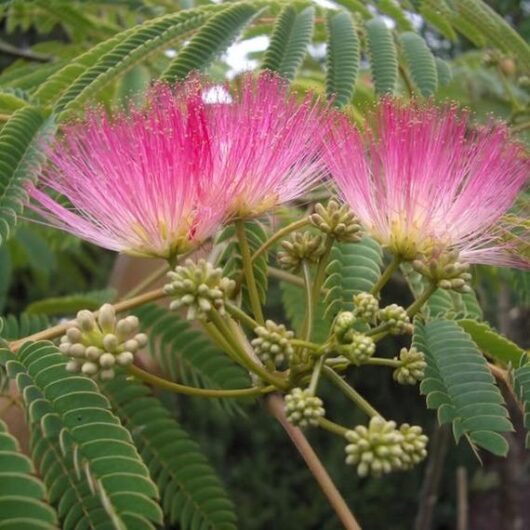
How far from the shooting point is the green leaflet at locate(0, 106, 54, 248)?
4.19 feet

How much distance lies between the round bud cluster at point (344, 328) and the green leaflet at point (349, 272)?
22 cm

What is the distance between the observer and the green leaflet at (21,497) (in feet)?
2.45

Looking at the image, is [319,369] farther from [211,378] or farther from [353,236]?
[211,378]

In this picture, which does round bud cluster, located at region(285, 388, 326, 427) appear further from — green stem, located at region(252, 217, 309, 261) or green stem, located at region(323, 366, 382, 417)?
green stem, located at region(252, 217, 309, 261)

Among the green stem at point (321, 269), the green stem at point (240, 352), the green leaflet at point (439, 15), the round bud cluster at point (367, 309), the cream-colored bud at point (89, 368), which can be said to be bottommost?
the cream-colored bud at point (89, 368)

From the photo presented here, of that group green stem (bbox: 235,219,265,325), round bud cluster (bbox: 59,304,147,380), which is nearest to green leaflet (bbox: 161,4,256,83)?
green stem (bbox: 235,219,265,325)

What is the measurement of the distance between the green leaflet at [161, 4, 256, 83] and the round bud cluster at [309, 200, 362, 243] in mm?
422

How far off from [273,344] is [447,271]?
11.9 inches

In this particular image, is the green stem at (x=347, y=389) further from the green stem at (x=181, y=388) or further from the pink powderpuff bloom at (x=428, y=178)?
the pink powderpuff bloom at (x=428, y=178)

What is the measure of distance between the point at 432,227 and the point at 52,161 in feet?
2.06

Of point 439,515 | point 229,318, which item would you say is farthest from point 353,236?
point 439,515

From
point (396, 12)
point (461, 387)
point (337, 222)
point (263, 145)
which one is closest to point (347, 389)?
point (461, 387)

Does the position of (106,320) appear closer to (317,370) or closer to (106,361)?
(106,361)

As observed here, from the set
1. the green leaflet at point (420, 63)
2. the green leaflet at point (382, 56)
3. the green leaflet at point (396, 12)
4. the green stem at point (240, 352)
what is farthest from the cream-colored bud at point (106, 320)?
the green leaflet at point (396, 12)
